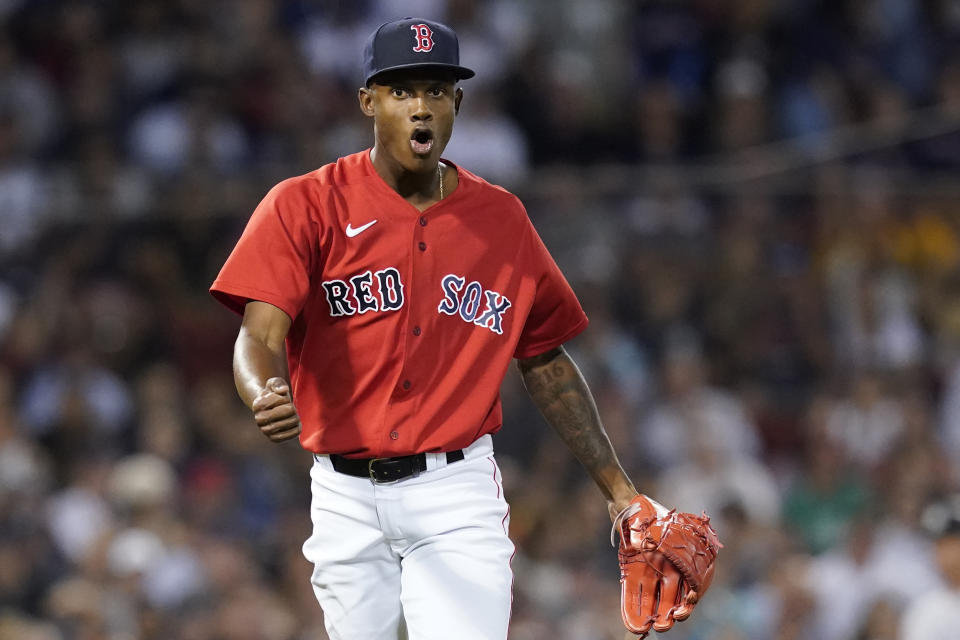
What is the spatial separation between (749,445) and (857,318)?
995 mm

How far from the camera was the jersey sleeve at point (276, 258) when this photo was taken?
3.86m

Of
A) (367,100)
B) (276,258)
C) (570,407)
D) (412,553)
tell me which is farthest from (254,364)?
(570,407)

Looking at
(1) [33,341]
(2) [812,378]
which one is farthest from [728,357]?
(1) [33,341]

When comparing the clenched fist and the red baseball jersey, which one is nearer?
the clenched fist

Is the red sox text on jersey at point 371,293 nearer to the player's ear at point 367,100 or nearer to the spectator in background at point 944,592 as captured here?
the player's ear at point 367,100

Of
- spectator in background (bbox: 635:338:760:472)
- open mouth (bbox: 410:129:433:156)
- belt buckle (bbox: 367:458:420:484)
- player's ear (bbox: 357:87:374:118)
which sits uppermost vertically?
player's ear (bbox: 357:87:374:118)

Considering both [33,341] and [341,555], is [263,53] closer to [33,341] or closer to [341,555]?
[33,341]

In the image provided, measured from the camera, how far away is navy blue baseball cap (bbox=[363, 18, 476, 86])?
3920 millimetres

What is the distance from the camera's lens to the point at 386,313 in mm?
4055

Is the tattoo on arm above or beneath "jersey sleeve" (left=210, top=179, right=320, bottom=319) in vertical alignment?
beneath

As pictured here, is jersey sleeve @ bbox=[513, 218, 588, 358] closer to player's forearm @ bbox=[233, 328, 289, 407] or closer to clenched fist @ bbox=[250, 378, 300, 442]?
player's forearm @ bbox=[233, 328, 289, 407]

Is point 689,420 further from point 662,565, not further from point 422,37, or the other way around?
point 422,37

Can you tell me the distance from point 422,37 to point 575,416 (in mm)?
1222

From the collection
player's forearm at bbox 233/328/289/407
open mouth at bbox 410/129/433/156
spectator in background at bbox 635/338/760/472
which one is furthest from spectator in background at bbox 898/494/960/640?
player's forearm at bbox 233/328/289/407
